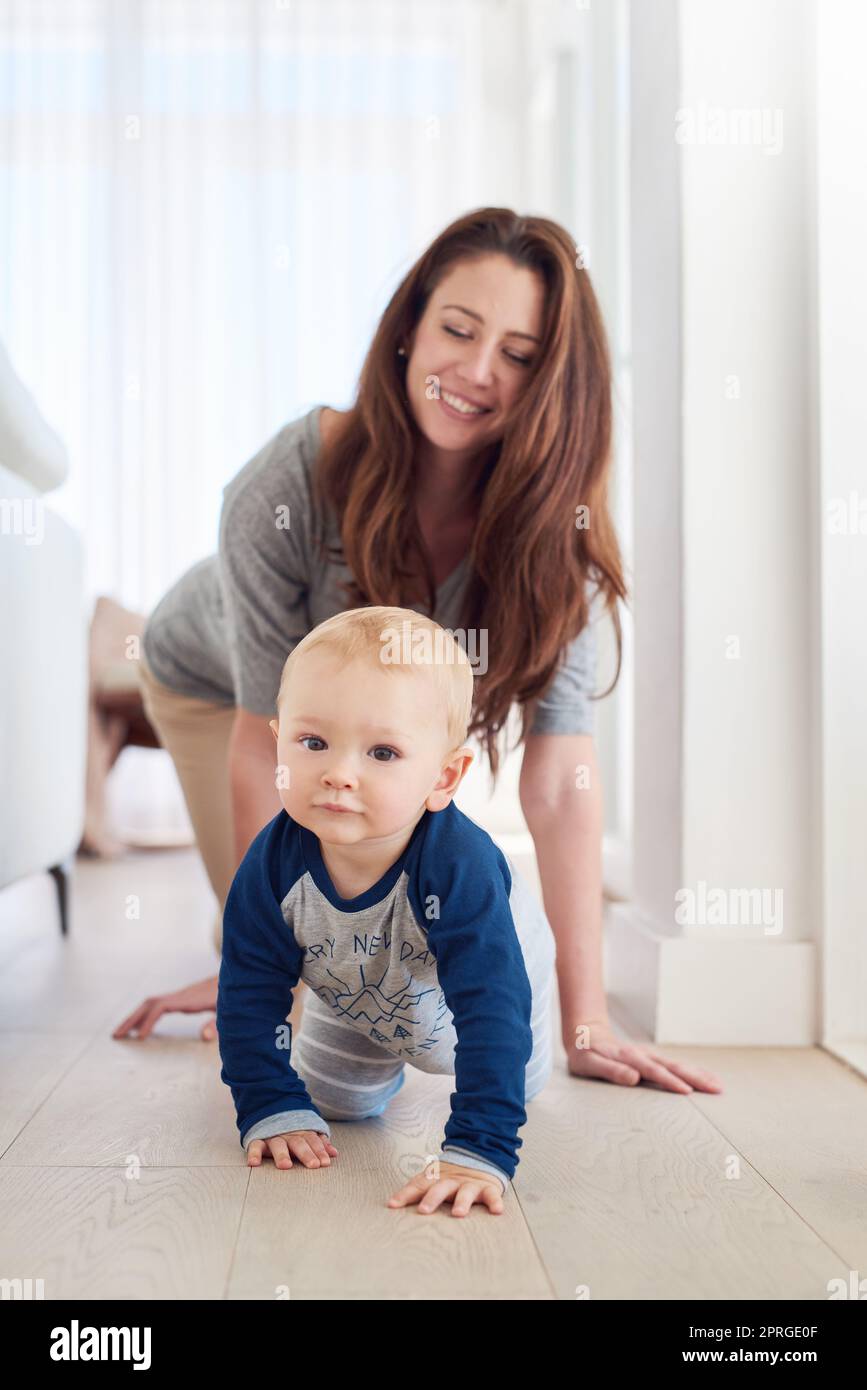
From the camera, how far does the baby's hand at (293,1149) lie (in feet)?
3.41

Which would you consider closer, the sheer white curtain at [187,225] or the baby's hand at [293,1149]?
the baby's hand at [293,1149]

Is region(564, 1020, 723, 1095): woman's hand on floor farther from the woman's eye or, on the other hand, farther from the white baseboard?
the woman's eye

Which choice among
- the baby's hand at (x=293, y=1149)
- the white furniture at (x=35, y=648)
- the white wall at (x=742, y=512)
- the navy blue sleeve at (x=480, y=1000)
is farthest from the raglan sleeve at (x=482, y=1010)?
the white furniture at (x=35, y=648)

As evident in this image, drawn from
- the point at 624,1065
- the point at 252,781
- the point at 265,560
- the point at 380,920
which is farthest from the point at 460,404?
the point at 624,1065

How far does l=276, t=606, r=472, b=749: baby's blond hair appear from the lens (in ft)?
3.22

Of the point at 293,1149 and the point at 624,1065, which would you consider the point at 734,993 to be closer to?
the point at 624,1065

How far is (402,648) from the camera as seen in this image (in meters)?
0.99

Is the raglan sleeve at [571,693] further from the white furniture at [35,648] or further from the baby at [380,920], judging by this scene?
the white furniture at [35,648]

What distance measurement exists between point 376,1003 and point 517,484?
58 cm

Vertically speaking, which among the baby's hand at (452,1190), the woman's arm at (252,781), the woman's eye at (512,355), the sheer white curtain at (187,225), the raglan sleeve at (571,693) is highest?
the sheer white curtain at (187,225)

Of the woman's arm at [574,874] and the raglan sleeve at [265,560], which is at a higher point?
the raglan sleeve at [265,560]

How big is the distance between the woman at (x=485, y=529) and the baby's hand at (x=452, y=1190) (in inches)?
15.1
